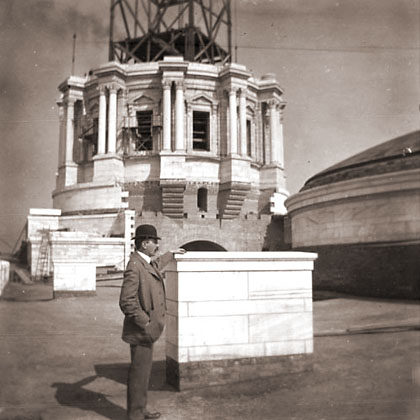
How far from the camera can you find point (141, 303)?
463cm

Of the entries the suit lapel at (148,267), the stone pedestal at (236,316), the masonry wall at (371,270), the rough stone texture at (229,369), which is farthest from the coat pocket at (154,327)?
the masonry wall at (371,270)

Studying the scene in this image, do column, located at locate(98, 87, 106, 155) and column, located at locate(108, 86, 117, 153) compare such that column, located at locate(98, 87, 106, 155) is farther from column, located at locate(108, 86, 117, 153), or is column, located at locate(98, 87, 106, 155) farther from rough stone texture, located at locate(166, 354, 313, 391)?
rough stone texture, located at locate(166, 354, 313, 391)

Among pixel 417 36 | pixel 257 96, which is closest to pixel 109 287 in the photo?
pixel 417 36

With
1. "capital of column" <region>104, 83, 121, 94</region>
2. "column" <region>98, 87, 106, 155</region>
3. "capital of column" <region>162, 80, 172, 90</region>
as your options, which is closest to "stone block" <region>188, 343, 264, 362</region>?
"column" <region>98, 87, 106, 155</region>

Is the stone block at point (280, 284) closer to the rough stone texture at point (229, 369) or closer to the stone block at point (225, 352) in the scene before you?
the stone block at point (225, 352)

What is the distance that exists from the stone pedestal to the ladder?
5.57 metres

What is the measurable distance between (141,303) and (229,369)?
4.73 feet

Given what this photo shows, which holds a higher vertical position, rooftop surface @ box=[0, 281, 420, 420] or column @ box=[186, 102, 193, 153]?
column @ box=[186, 102, 193, 153]

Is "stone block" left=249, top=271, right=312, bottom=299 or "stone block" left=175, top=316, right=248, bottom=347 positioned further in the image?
"stone block" left=249, top=271, right=312, bottom=299

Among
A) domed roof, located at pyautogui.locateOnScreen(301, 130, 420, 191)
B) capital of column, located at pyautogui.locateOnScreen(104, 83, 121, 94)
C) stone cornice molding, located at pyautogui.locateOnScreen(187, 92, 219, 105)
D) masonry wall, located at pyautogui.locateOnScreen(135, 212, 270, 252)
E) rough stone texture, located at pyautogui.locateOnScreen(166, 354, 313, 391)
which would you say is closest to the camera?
rough stone texture, located at pyautogui.locateOnScreen(166, 354, 313, 391)

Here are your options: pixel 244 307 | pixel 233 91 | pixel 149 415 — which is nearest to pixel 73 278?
pixel 244 307

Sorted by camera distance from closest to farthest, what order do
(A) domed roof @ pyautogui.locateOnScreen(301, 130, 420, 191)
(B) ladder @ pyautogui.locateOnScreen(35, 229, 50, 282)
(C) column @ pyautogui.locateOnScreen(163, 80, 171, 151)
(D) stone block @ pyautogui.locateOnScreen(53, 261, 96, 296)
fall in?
(A) domed roof @ pyautogui.locateOnScreen(301, 130, 420, 191) → (B) ladder @ pyautogui.locateOnScreen(35, 229, 50, 282) → (D) stone block @ pyautogui.locateOnScreen(53, 261, 96, 296) → (C) column @ pyautogui.locateOnScreen(163, 80, 171, 151)

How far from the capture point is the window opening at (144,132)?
28750mm

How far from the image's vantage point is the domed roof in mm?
7551
